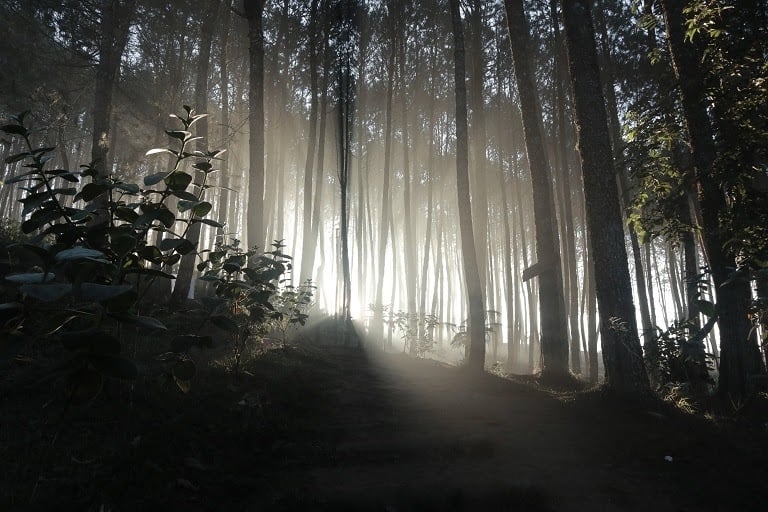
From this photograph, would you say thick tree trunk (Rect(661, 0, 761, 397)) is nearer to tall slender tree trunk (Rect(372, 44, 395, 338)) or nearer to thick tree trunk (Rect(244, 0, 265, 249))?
thick tree trunk (Rect(244, 0, 265, 249))

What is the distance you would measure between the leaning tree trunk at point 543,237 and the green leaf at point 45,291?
8.06 metres

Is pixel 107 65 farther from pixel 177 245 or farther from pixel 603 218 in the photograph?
pixel 603 218

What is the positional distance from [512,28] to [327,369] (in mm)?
8149

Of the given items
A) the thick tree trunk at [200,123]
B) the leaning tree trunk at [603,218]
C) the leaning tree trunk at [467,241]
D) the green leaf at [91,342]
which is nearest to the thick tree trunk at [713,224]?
the leaning tree trunk at [603,218]

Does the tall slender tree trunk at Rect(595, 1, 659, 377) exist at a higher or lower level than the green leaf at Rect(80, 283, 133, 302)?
higher

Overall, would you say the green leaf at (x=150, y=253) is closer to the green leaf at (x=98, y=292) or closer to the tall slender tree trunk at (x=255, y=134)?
the green leaf at (x=98, y=292)

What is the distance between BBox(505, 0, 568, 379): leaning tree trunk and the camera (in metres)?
8.19

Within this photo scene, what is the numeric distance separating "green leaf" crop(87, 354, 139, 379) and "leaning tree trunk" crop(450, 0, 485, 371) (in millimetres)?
7917

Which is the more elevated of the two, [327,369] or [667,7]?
[667,7]

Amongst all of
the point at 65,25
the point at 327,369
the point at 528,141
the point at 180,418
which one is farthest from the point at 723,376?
the point at 65,25

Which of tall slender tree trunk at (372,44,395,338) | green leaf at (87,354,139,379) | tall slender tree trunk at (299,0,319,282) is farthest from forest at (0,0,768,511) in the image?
tall slender tree trunk at (372,44,395,338)

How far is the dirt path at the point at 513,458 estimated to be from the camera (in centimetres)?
297

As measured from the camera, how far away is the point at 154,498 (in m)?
2.48

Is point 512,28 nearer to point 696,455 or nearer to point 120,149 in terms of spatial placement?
point 696,455
